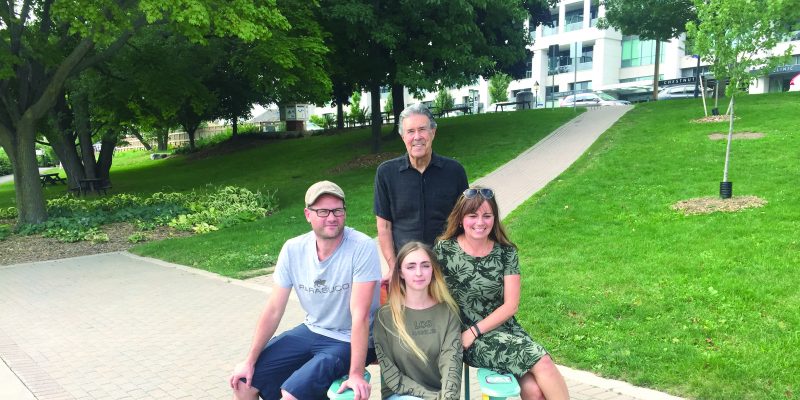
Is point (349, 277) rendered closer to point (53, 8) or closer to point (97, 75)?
point (53, 8)

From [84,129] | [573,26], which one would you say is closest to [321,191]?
[84,129]

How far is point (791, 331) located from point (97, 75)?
2088cm

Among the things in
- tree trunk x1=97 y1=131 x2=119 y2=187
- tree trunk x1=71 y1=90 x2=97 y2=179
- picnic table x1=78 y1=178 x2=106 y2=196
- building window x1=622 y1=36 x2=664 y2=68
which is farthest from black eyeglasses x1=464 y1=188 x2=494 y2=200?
building window x1=622 y1=36 x2=664 y2=68

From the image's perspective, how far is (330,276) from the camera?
337 centimetres

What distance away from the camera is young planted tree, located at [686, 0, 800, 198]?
1066 centimetres

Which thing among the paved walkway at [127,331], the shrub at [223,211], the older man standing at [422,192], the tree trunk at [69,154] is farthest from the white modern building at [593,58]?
the older man standing at [422,192]

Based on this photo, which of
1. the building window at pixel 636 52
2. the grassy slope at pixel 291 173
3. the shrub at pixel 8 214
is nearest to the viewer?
the grassy slope at pixel 291 173

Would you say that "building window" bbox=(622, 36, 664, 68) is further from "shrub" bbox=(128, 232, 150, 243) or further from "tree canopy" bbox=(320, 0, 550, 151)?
"shrub" bbox=(128, 232, 150, 243)

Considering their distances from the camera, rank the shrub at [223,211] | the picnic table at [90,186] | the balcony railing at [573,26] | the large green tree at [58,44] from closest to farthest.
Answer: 1. the large green tree at [58,44]
2. the shrub at [223,211]
3. the picnic table at [90,186]
4. the balcony railing at [573,26]

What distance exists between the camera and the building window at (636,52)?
51.2m

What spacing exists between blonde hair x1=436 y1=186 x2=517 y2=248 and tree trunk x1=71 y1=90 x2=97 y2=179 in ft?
68.8

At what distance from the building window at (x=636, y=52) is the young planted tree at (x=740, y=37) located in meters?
42.8

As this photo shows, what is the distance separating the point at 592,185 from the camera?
11.9m

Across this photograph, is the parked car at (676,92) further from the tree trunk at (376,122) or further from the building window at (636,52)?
the tree trunk at (376,122)
